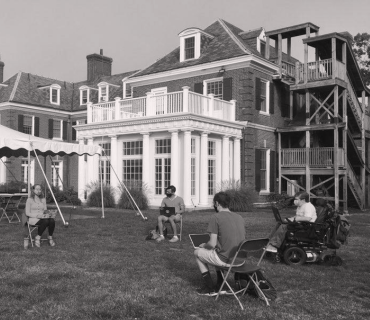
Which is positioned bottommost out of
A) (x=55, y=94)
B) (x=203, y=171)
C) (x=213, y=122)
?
(x=203, y=171)

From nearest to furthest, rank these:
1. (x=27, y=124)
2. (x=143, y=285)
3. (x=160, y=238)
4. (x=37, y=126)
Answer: (x=143, y=285) < (x=160, y=238) < (x=27, y=124) < (x=37, y=126)

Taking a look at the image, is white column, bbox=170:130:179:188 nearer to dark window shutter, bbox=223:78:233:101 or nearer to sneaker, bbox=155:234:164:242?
dark window shutter, bbox=223:78:233:101

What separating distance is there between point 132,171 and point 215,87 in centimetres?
596

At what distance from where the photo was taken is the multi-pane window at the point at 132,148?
22.5 metres

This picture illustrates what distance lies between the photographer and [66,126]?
120ft

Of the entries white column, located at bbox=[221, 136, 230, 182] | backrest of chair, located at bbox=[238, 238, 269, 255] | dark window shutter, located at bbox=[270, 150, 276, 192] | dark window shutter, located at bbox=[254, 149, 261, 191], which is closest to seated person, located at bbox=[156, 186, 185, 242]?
backrest of chair, located at bbox=[238, 238, 269, 255]

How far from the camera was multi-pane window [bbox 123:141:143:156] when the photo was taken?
22.5 meters

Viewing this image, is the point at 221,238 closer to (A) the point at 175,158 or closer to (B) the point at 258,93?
(A) the point at 175,158

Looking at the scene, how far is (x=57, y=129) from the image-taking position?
36125mm

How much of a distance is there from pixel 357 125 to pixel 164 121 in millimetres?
10945

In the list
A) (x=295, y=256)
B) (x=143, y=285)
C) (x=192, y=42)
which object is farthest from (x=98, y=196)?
(x=143, y=285)

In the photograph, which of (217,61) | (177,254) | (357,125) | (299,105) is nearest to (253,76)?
(217,61)

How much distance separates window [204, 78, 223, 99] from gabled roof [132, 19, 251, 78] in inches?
40.8

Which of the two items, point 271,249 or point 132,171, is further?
point 132,171
